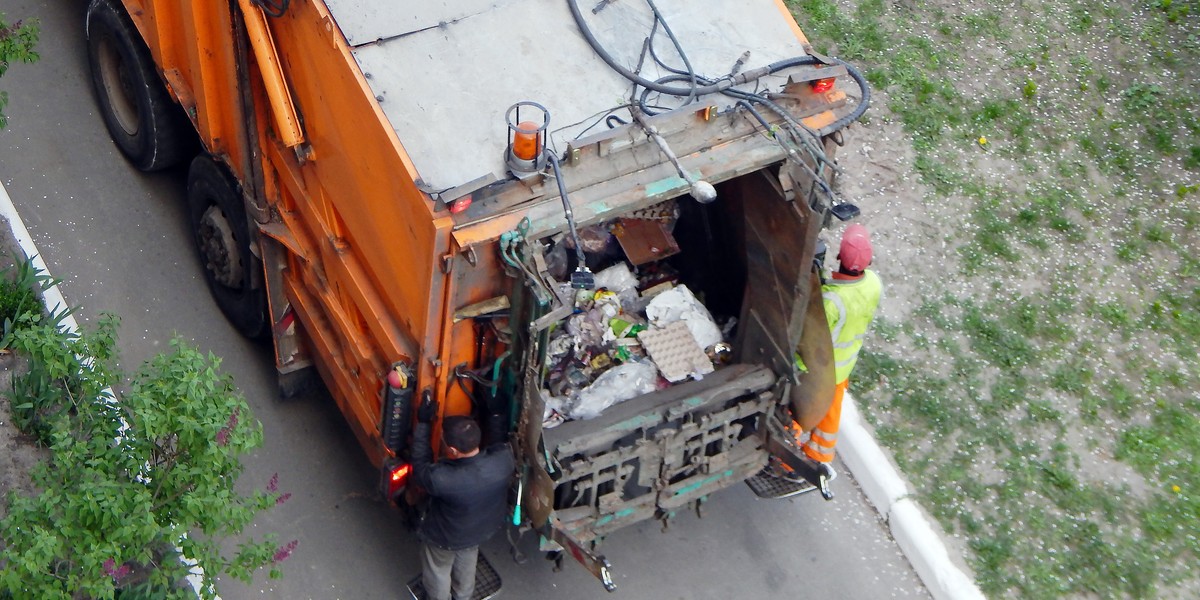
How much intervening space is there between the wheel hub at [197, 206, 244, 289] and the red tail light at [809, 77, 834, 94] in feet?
8.88

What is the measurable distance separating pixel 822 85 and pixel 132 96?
376 cm

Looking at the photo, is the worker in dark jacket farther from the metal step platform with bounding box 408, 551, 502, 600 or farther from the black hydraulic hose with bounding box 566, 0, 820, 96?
the black hydraulic hose with bounding box 566, 0, 820, 96

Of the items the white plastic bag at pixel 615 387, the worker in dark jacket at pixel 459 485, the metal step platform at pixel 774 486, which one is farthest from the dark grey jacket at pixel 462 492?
the metal step platform at pixel 774 486

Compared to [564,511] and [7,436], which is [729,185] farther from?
[7,436]

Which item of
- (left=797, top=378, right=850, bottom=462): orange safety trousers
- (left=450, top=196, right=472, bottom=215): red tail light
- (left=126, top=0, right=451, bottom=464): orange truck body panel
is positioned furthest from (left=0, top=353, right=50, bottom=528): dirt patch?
(left=797, top=378, right=850, bottom=462): orange safety trousers

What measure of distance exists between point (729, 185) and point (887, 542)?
1.83m

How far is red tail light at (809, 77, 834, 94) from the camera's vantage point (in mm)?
4383

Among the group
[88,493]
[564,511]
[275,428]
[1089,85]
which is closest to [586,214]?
[564,511]

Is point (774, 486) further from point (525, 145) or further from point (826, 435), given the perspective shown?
point (525, 145)

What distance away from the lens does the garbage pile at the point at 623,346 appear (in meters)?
4.79

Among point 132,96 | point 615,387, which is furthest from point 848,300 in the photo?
point 132,96

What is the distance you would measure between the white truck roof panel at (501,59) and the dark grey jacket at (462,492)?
1.14m

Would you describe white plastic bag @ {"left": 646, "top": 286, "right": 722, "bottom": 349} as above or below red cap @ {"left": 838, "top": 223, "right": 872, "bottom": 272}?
below

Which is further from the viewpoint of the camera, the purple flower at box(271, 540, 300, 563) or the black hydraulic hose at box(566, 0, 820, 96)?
the purple flower at box(271, 540, 300, 563)
